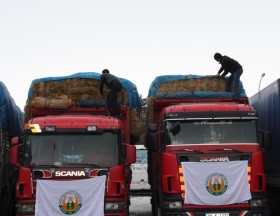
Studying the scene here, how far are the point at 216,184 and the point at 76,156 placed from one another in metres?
2.99

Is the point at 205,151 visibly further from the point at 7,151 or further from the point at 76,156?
the point at 7,151

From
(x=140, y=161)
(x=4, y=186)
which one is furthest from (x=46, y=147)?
(x=140, y=161)

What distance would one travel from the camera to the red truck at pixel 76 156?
419 inches

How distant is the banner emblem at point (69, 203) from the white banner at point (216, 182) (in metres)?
2.29

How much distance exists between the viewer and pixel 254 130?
448 inches

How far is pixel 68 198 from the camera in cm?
1057

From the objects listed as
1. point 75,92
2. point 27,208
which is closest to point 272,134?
point 75,92

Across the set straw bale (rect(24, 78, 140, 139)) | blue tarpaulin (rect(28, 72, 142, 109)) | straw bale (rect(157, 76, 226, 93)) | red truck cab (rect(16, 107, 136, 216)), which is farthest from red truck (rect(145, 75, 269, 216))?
straw bale (rect(157, 76, 226, 93))

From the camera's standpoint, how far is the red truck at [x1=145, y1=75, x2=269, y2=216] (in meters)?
11.0

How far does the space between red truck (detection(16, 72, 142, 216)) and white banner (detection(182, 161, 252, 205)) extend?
1319mm

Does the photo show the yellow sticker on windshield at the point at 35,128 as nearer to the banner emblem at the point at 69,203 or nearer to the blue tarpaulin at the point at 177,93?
the banner emblem at the point at 69,203

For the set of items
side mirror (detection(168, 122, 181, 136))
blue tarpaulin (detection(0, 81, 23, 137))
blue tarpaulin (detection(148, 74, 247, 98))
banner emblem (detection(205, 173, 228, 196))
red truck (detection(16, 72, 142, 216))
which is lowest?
banner emblem (detection(205, 173, 228, 196))

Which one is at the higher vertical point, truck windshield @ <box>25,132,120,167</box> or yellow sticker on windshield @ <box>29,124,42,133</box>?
yellow sticker on windshield @ <box>29,124,42,133</box>

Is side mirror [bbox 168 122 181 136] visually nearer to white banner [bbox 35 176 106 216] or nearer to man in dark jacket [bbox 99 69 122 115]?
man in dark jacket [bbox 99 69 122 115]
